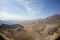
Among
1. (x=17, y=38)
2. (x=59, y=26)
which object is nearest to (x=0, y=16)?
(x=17, y=38)

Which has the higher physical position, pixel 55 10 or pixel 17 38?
pixel 55 10

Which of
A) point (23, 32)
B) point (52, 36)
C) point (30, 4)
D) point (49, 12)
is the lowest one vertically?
point (52, 36)

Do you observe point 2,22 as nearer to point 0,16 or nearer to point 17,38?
point 0,16

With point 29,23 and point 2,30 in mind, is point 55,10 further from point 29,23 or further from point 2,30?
point 2,30

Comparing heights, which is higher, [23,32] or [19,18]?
[19,18]

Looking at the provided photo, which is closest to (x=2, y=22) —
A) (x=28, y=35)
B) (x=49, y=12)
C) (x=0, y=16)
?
(x=0, y=16)

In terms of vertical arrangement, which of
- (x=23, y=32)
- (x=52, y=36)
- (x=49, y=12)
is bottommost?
(x=52, y=36)
